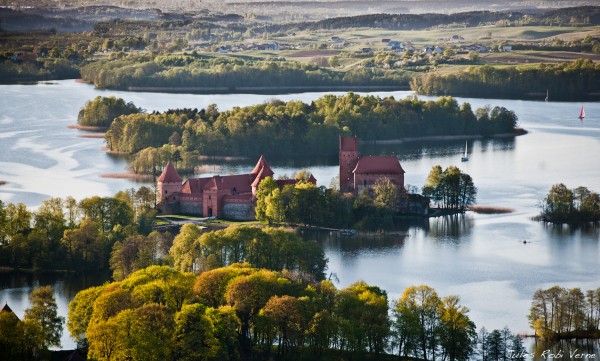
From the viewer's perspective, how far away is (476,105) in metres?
74.1

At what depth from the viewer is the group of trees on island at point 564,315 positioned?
28750 mm

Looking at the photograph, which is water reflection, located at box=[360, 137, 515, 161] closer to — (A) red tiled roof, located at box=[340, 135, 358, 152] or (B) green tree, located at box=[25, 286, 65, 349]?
(A) red tiled roof, located at box=[340, 135, 358, 152]

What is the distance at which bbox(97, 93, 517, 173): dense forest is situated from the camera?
186ft

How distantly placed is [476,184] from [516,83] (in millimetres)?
36212

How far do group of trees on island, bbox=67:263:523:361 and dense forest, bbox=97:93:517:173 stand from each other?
2302 centimetres

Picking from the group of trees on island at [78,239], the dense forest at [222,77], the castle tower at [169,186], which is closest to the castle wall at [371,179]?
the castle tower at [169,186]

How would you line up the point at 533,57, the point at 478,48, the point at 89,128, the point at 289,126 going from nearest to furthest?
the point at 289,126 < the point at 89,128 < the point at 533,57 < the point at 478,48

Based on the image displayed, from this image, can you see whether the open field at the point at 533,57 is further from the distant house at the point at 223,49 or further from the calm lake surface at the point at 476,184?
the distant house at the point at 223,49

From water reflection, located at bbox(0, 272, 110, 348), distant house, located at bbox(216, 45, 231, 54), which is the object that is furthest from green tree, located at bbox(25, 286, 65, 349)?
distant house, located at bbox(216, 45, 231, 54)

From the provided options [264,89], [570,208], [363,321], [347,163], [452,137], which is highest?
[347,163]

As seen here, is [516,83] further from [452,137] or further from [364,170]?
[364,170]

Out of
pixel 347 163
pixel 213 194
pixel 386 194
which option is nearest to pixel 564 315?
pixel 386 194

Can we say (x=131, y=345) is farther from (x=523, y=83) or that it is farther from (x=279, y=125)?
(x=523, y=83)

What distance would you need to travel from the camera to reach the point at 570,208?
137ft
